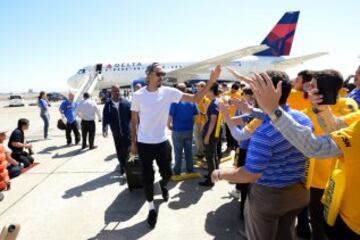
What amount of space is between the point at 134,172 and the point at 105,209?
790 mm

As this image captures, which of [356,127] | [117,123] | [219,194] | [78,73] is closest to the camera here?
[356,127]

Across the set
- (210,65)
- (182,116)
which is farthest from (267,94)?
(210,65)

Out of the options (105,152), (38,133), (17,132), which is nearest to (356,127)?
(17,132)

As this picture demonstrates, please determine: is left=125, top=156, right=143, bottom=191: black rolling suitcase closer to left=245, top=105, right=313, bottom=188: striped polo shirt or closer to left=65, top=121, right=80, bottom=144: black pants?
left=245, top=105, right=313, bottom=188: striped polo shirt

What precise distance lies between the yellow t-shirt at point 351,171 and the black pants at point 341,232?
0.03m

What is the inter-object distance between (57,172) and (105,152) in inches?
77.8

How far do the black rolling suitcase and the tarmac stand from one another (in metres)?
0.17

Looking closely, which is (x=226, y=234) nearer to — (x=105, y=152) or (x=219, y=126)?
(x=219, y=126)

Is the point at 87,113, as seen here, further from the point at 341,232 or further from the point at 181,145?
the point at 341,232

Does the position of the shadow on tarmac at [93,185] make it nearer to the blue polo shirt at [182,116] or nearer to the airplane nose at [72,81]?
the blue polo shirt at [182,116]

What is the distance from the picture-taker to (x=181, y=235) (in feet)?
12.7

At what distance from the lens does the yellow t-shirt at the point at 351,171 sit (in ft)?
5.50

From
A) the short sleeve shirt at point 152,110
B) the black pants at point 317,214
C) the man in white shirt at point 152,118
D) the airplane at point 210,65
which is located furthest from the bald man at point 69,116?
the airplane at point 210,65

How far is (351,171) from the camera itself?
1.73 m
